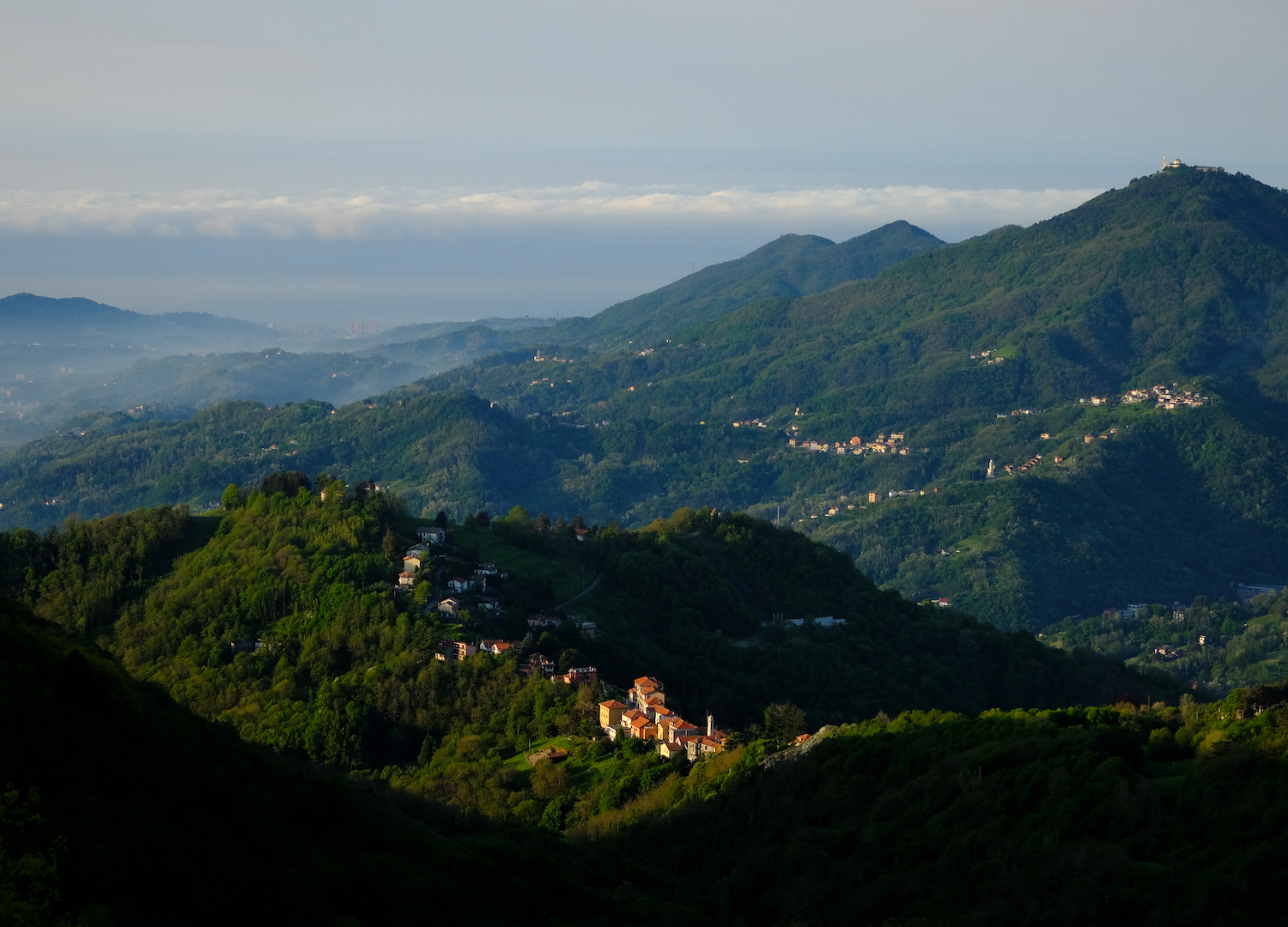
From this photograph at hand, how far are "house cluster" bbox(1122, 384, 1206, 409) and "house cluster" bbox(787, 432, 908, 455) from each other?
31.9 m

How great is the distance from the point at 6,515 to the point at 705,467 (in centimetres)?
8969

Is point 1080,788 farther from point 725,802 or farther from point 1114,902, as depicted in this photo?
point 725,802

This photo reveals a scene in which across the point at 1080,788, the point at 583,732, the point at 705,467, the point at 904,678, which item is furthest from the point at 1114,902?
the point at 705,467

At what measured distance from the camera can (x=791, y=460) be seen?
186 meters

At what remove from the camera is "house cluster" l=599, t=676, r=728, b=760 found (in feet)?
143

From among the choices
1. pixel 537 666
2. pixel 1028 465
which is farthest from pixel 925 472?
pixel 537 666

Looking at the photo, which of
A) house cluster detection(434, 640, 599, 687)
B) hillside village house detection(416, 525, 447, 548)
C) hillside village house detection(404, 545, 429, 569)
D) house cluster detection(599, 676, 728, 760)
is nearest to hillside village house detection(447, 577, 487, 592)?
hillside village house detection(404, 545, 429, 569)

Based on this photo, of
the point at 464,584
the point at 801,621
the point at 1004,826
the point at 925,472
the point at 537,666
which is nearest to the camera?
the point at 1004,826

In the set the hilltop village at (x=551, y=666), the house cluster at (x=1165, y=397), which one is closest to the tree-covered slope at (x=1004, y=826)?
the hilltop village at (x=551, y=666)

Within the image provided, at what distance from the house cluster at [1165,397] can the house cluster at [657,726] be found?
141311 mm

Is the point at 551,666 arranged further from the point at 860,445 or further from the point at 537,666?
the point at 860,445

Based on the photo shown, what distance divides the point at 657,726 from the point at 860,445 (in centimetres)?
14838

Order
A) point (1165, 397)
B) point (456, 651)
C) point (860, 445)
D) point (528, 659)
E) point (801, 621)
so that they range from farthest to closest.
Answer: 1. point (860, 445)
2. point (1165, 397)
3. point (801, 621)
4. point (456, 651)
5. point (528, 659)

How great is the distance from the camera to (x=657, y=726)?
1773 inches
